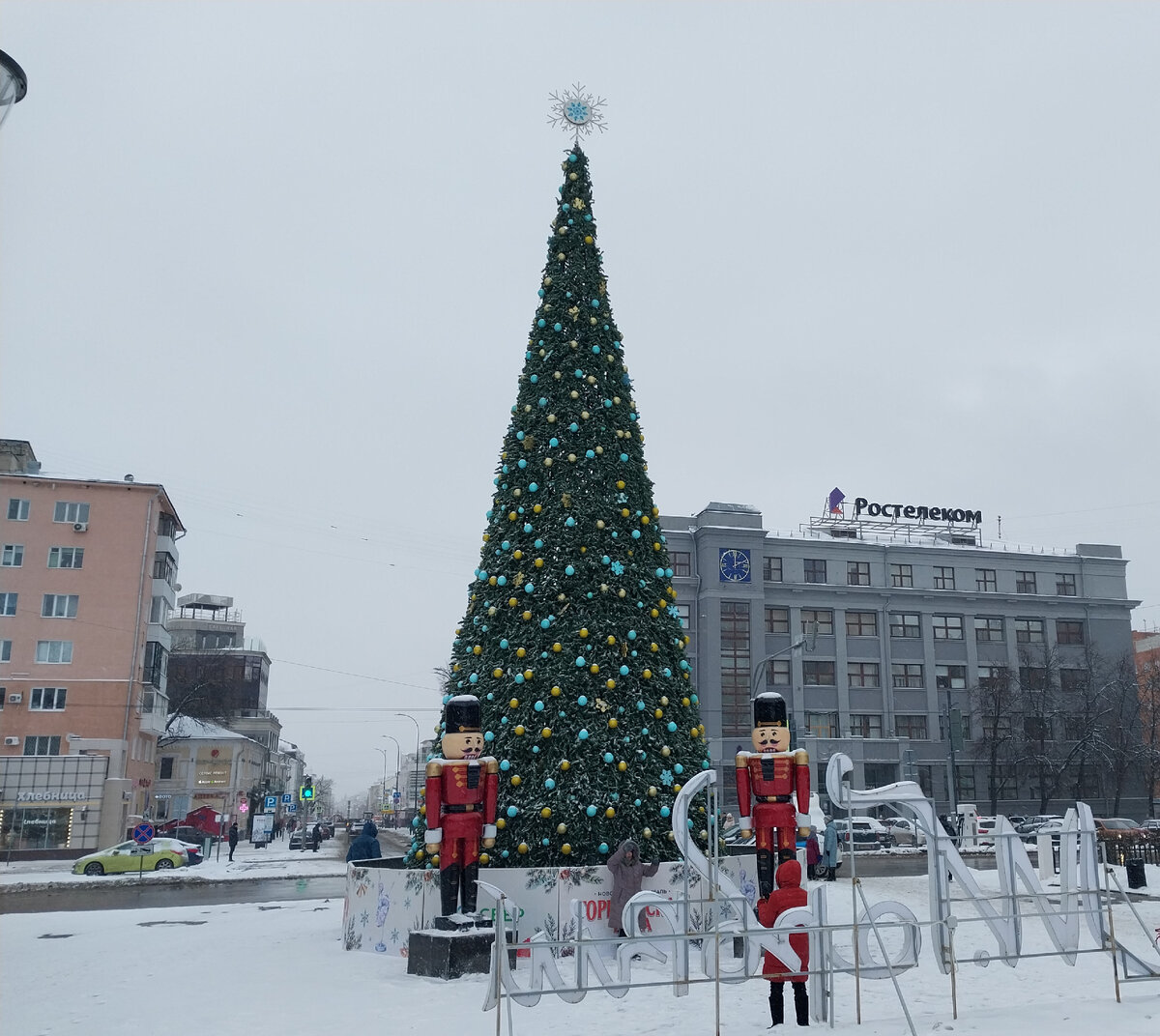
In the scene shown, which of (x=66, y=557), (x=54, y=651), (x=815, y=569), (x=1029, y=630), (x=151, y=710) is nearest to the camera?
(x=54, y=651)

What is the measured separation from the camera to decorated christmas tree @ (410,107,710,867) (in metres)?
12.1

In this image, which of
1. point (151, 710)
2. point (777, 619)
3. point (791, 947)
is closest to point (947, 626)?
point (777, 619)

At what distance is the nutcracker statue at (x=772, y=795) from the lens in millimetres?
11516

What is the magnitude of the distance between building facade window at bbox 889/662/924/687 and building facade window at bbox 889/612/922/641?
157 cm

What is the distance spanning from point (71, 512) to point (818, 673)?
1593 inches

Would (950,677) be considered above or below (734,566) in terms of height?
below

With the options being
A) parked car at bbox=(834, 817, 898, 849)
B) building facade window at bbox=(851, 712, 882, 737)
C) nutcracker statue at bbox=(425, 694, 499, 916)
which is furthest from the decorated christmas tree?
building facade window at bbox=(851, 712, 882, 737)

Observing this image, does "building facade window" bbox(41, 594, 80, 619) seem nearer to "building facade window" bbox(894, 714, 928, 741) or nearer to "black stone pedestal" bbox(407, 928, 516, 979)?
"black stone pedestal" bbox(407, 928, 516, 979)

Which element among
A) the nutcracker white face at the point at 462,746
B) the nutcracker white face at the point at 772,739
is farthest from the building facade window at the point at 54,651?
the nutcracker white face at the point at 772,739

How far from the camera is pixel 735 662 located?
186 ft

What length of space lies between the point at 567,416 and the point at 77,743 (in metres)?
37.9

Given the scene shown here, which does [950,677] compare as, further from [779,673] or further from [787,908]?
[787,908]

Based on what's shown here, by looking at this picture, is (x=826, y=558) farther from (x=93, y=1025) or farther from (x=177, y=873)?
(x=93, y=1025)

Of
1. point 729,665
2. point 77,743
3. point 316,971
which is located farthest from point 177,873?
point 729,665
